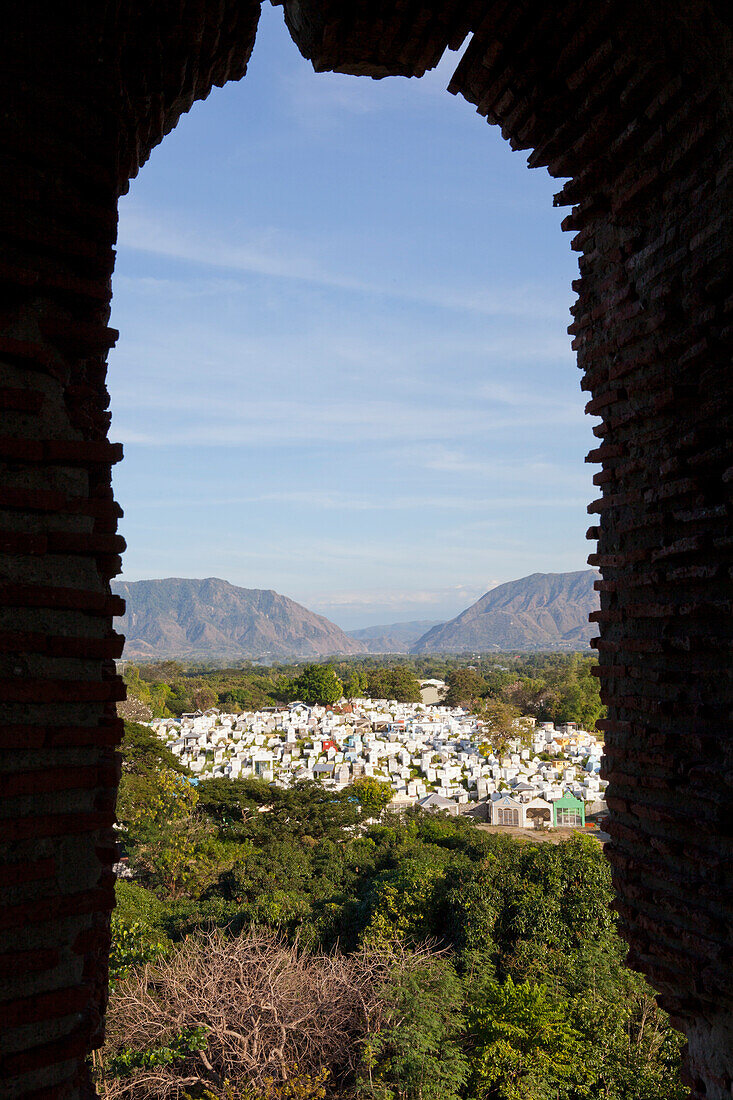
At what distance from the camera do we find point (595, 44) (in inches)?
96.9

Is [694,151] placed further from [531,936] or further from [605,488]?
[531,936]

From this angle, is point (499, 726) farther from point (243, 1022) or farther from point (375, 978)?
point (243, 1022)

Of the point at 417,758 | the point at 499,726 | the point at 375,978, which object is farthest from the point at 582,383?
the point at 499,726

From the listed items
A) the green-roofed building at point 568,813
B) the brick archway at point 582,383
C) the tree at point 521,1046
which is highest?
the brick archway at point 582,383

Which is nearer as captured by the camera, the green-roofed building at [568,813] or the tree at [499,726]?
the green-roofed building at [568,813]

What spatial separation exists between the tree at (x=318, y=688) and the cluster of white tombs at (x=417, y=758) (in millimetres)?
5139

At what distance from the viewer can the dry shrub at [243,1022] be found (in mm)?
7559

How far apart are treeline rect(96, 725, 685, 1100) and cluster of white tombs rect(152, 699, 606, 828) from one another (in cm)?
829

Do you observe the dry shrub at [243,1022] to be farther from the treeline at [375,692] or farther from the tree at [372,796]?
the treeline at [375,692]

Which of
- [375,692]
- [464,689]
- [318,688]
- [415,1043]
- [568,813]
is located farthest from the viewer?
[375,692]

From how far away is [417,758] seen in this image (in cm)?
3647

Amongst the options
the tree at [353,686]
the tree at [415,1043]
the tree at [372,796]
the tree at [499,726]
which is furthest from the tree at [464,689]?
the tree at [415,1043]

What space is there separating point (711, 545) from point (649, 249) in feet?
3.36

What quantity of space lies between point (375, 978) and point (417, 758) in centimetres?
2734
